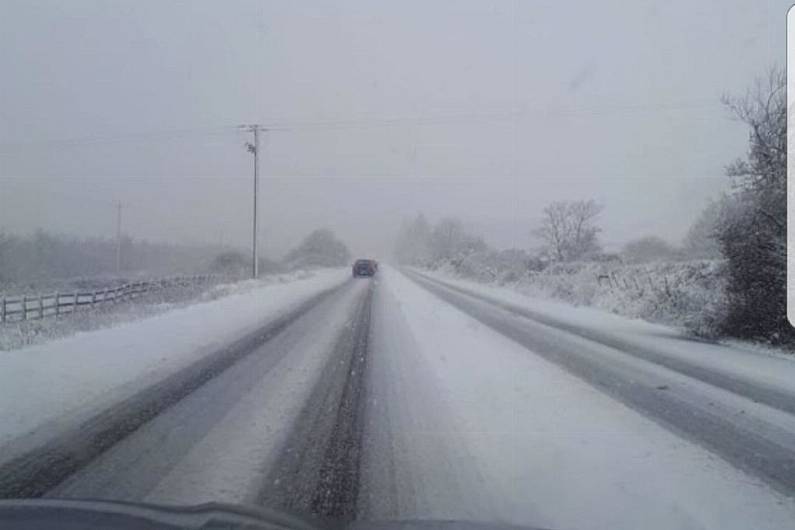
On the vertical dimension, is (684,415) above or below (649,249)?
below

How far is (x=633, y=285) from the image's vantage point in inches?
449

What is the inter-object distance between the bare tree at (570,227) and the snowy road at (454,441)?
4.77ft

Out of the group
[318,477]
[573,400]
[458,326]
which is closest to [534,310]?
[458,326]

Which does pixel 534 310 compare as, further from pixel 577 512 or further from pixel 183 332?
pixel 577 512

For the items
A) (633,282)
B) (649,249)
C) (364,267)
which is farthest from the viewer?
(633,282)

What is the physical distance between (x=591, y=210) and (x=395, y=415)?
2.39 meters

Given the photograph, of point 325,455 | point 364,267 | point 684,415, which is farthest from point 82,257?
point 684,415

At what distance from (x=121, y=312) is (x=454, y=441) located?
11286mm

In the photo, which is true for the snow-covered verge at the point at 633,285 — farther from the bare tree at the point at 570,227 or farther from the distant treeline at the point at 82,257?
the distant treeline at the point at 82,257

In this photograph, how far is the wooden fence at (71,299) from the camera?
9.48 meters

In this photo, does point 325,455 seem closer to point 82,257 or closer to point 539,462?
point 539,462

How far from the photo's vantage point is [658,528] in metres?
3.70

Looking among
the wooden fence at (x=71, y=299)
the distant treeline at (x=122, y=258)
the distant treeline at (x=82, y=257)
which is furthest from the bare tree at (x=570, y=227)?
the wooden fence at (x=71, y=299)

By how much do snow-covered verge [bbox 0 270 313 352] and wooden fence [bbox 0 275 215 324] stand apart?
0.91 ft
